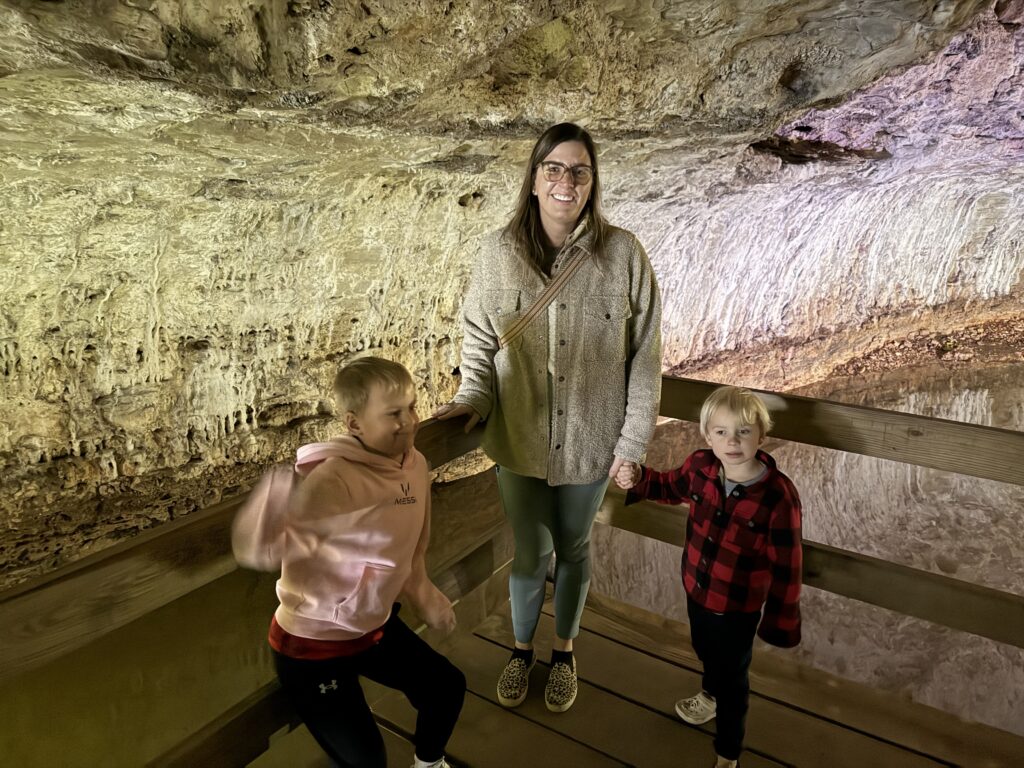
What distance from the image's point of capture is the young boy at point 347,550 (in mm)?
1183

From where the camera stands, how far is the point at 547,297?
164 centimetres

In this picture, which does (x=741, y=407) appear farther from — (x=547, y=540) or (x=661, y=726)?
(x=661, y=726)

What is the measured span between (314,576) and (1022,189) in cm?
783

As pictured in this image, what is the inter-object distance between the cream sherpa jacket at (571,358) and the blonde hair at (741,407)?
0.14 meters

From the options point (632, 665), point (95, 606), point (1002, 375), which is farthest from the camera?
point (1002, 375)

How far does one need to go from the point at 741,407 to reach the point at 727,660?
595 mm

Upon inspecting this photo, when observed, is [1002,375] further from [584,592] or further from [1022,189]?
[584,592]

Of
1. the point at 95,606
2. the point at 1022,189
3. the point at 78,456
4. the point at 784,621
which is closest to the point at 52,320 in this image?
the point at 78,456

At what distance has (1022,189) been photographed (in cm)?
667

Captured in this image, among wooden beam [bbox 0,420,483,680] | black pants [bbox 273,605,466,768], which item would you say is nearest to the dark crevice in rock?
black pants [bbox 273,605,466,768]

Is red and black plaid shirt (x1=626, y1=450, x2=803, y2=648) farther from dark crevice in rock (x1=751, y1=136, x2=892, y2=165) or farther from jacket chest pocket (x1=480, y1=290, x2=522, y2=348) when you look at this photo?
dark crevice in rock (x1=751, y1=136, x2=892, y2=165)

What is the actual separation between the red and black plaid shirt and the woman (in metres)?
0.22

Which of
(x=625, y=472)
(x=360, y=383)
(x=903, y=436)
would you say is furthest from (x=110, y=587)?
(x=903, y=436)

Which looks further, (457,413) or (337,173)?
(337,173)
